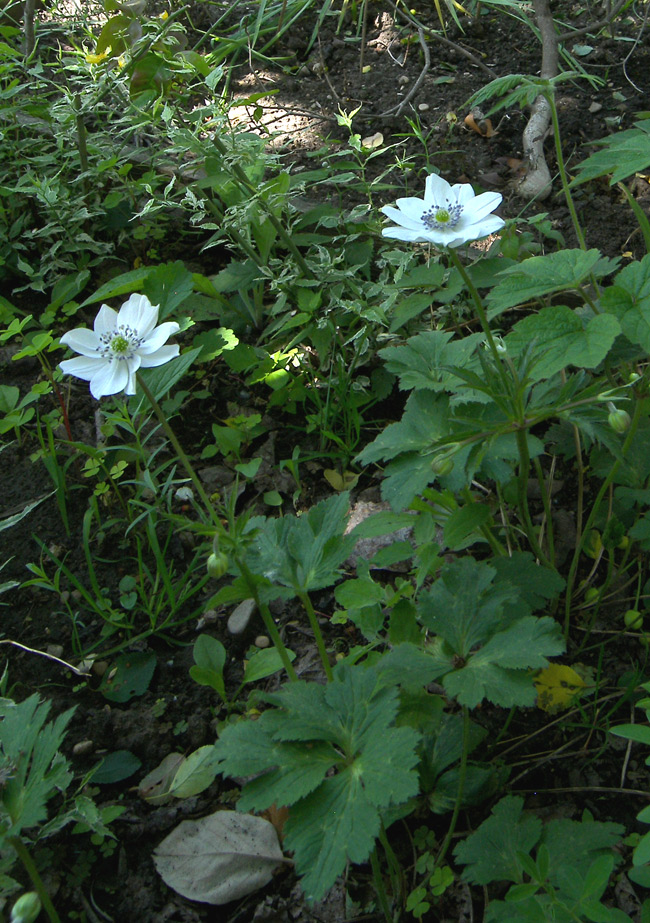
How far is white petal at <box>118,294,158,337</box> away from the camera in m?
1.55

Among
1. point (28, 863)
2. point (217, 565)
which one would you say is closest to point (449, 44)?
point (217, 565)

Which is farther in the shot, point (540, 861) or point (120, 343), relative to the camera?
point (120, 343)

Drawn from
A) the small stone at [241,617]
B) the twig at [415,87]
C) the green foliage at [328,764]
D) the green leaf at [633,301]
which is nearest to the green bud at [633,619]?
the green leaf at [633,301]

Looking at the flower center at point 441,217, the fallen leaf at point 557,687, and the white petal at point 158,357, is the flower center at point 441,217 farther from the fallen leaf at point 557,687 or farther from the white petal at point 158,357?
the fallen leaf at point 557,687

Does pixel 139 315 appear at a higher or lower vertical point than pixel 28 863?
higher

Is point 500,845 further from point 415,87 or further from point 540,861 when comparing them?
point 415,87

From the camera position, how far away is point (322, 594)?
1.88 meters

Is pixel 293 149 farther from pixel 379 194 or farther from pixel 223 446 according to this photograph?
pixel 223 446

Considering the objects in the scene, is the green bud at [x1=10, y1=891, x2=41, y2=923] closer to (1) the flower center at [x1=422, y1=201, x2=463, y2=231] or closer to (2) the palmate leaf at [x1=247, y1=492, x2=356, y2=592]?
(2) the palmate leaf at [x1=247, y1=492, x2=356, y2=592]

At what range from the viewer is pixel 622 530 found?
165 centimetres

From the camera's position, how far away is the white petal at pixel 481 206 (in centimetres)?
153

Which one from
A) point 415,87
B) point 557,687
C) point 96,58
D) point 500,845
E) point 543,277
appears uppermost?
point 96,58

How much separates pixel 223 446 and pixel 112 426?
12.8 inches

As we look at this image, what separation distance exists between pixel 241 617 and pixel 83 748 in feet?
1.45
